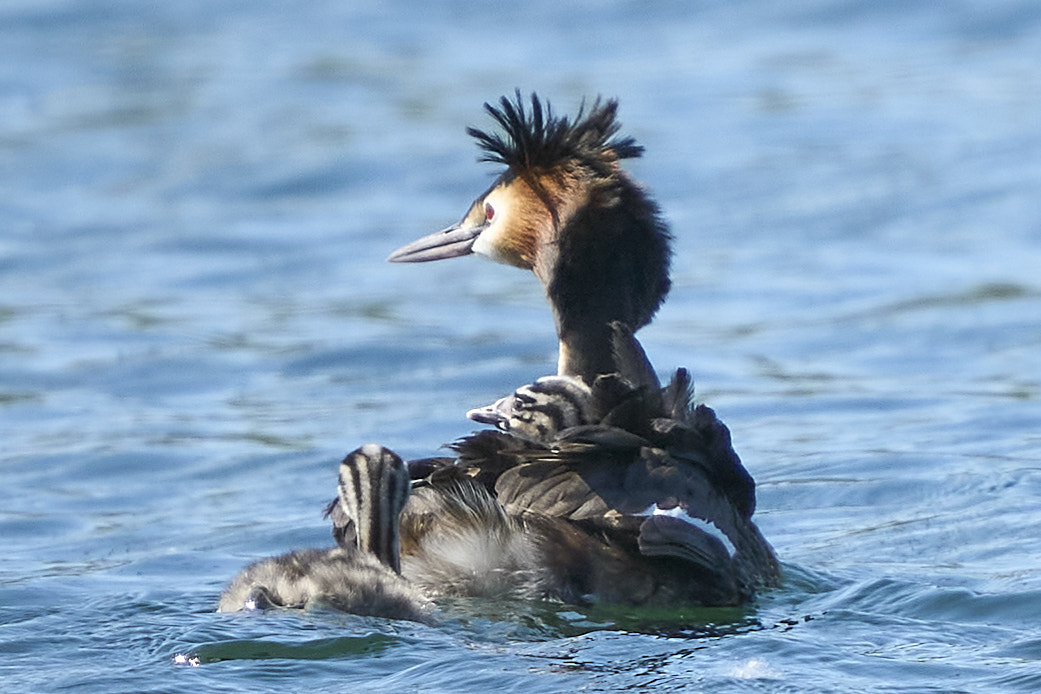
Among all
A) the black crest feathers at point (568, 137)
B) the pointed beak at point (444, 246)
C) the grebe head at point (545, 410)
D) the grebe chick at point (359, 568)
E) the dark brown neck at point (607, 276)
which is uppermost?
the black crest feathers at point (568, 137)

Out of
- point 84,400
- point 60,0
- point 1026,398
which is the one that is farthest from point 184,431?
point 60,0

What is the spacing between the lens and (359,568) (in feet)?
18.4

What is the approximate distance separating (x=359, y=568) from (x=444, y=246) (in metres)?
2.31

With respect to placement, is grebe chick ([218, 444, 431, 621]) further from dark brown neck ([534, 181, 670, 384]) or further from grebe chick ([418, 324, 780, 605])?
dark brown neck ([534, 181, 670, 384])

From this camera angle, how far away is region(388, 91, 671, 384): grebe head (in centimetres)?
671

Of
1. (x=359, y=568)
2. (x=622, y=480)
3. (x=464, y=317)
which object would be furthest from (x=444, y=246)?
(x=464, y=317)

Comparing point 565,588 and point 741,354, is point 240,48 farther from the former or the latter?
point 565,588

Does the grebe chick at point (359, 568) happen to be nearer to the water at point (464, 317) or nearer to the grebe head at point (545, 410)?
the water at point (464, 317)

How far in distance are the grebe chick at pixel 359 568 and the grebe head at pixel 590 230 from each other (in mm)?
1118

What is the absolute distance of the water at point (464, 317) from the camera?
573 cm

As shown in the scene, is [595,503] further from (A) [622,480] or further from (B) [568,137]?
(B) [568,137]

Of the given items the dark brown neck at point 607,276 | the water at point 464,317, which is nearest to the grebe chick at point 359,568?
the water at point 464,317

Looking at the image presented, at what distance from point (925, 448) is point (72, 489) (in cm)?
382

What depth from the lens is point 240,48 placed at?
19.5 meters
